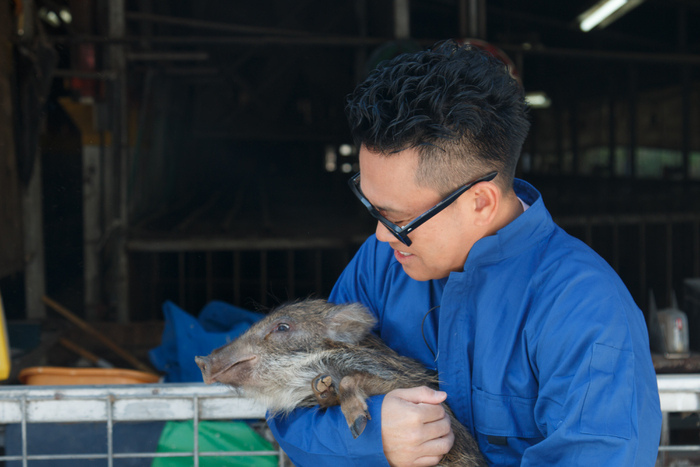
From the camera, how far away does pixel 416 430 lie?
1.38 meters

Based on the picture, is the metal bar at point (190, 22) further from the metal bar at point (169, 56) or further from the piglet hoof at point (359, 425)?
the piglet hoof at point (359, 425)

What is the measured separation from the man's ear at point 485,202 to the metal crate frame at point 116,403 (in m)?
0.97

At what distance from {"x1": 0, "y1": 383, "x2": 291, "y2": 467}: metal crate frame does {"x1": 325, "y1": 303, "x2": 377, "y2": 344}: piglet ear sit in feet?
1.18

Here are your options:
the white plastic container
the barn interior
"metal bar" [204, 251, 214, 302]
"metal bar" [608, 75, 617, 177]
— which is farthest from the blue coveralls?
"metal bar" [608, 75, 617, 177]

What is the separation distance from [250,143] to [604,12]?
10.0 meters

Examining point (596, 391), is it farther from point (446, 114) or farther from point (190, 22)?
point (190, 22)

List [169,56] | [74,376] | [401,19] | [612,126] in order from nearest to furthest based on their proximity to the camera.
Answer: [74,376]
[169,56]
[401,19]
[612,126]

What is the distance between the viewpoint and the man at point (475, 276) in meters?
1.28

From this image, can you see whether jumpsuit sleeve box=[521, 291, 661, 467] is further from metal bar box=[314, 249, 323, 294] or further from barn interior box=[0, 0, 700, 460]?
metal bar box=[314, 249, 323, 294]

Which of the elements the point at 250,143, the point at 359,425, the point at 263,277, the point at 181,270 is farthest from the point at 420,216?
the point at 250,143

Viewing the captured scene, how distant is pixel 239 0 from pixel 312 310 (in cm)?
1108

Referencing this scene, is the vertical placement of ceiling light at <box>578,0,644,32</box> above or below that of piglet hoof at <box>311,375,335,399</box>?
above

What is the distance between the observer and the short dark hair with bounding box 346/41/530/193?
1.40 m

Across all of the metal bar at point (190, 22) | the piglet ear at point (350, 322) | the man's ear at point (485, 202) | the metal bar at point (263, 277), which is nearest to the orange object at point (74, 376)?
the piglet ear at point (350, 322)
